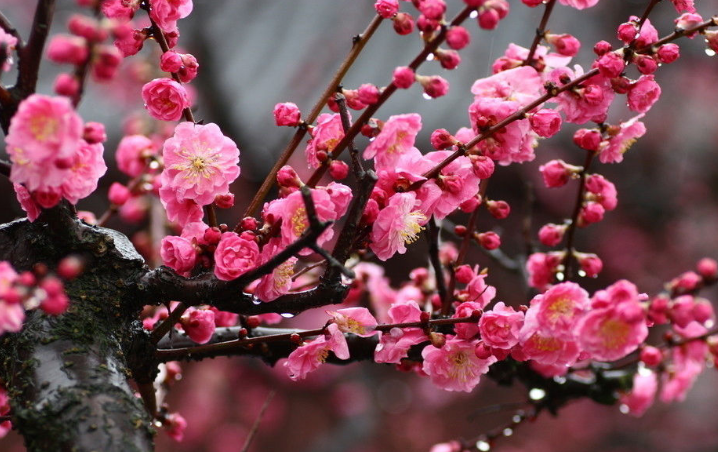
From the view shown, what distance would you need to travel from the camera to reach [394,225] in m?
0.88

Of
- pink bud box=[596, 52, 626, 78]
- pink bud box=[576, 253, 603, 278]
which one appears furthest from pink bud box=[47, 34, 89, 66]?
pink bud box=[576, 253, 603, 278]

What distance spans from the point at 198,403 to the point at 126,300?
3589mm

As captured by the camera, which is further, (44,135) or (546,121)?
(546,121)

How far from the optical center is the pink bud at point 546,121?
0.97m

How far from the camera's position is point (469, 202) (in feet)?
3.49

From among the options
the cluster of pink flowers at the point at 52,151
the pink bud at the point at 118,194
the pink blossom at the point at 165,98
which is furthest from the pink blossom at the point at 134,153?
the cluster of pink flowers at the point at 52,151

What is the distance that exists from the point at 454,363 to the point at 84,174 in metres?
0.53

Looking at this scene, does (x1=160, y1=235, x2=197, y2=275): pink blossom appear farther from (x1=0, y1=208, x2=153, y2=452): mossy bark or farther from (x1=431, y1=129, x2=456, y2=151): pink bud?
(x1=431, y1=129, x2=456, y2=151): pink bud

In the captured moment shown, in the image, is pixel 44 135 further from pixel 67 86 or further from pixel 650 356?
pixel 650 356

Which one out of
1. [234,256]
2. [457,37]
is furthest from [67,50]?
[457,37]

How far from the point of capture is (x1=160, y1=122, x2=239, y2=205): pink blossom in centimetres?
93

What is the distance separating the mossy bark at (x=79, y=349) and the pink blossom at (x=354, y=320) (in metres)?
0.26

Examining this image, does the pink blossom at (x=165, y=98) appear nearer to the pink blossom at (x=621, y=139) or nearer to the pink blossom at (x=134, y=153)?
the pink blossom at (x=134, y=153)

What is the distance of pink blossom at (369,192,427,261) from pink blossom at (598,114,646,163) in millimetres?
381
